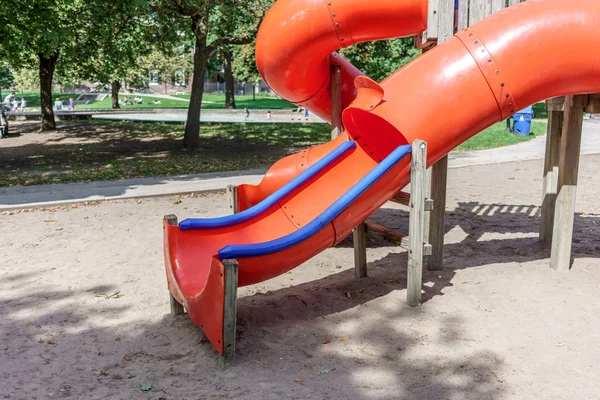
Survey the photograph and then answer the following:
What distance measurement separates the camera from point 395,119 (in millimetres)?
5078

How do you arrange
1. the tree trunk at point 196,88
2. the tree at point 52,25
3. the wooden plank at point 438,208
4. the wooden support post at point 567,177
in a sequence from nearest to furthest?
1. the wooden support post at point 567,177
2. the wooden plank at point 438,208
3. the tree at point 52,25
4. the tree trunk at point 196,88

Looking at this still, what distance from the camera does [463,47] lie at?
16.6 feet

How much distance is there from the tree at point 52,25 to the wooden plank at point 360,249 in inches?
354

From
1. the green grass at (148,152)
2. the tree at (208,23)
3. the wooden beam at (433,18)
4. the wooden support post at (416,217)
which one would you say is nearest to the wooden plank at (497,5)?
the wooden beam at (433,18)

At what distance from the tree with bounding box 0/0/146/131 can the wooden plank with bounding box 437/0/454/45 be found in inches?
352

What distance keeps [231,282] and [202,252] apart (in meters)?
1.26

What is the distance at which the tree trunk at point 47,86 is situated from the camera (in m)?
22.5

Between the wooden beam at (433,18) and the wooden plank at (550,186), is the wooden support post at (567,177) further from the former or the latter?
the wooden beam at (433,18)

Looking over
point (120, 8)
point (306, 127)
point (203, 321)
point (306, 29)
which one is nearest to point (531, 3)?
point (306, 29)

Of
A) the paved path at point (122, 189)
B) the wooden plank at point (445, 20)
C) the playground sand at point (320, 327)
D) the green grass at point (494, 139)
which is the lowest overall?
the playground sand at point (320, 327)

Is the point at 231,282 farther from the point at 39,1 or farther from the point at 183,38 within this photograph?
the point at 183,38

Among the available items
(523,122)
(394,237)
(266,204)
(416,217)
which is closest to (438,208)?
(394,237)

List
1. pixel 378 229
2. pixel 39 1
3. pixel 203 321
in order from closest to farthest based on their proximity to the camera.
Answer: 1. pixel 203 321
2. pixel 378 229
3. pixel 39 1

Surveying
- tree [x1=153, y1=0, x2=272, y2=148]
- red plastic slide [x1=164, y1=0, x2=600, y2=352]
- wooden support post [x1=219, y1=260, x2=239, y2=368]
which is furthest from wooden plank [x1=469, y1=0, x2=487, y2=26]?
tree [x1=153, y1=0, x2=272, y2=148]
